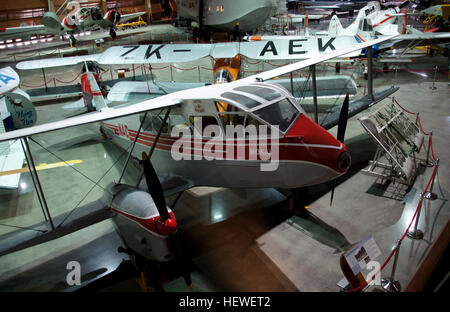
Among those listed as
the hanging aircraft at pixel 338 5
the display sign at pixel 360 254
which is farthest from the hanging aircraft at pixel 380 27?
the hanging aircraft at pixel 338 5

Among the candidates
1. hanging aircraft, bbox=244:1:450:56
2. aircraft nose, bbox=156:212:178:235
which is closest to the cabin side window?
aircraft nose, bbox=156:212:178:235

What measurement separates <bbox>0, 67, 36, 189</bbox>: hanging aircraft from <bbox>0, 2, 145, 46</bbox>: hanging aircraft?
42.9 feet

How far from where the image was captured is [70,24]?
2366 centimetres

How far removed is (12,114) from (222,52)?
787cm

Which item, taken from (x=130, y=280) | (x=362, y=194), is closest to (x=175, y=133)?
(x=130, y=280)

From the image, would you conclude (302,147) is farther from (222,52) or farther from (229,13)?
(229,13)

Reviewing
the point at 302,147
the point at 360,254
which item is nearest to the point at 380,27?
the point at 302,147

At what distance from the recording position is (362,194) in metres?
7.25

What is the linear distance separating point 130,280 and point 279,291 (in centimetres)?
243

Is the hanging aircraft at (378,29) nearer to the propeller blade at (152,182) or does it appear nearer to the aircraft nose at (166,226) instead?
the propeller blade at (152,182)

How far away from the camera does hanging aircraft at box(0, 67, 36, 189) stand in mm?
8359

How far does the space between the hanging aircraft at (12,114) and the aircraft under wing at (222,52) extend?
3.31 m

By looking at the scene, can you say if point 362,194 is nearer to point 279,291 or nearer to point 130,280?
point 279,291

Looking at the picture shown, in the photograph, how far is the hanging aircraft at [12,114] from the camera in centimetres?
836
